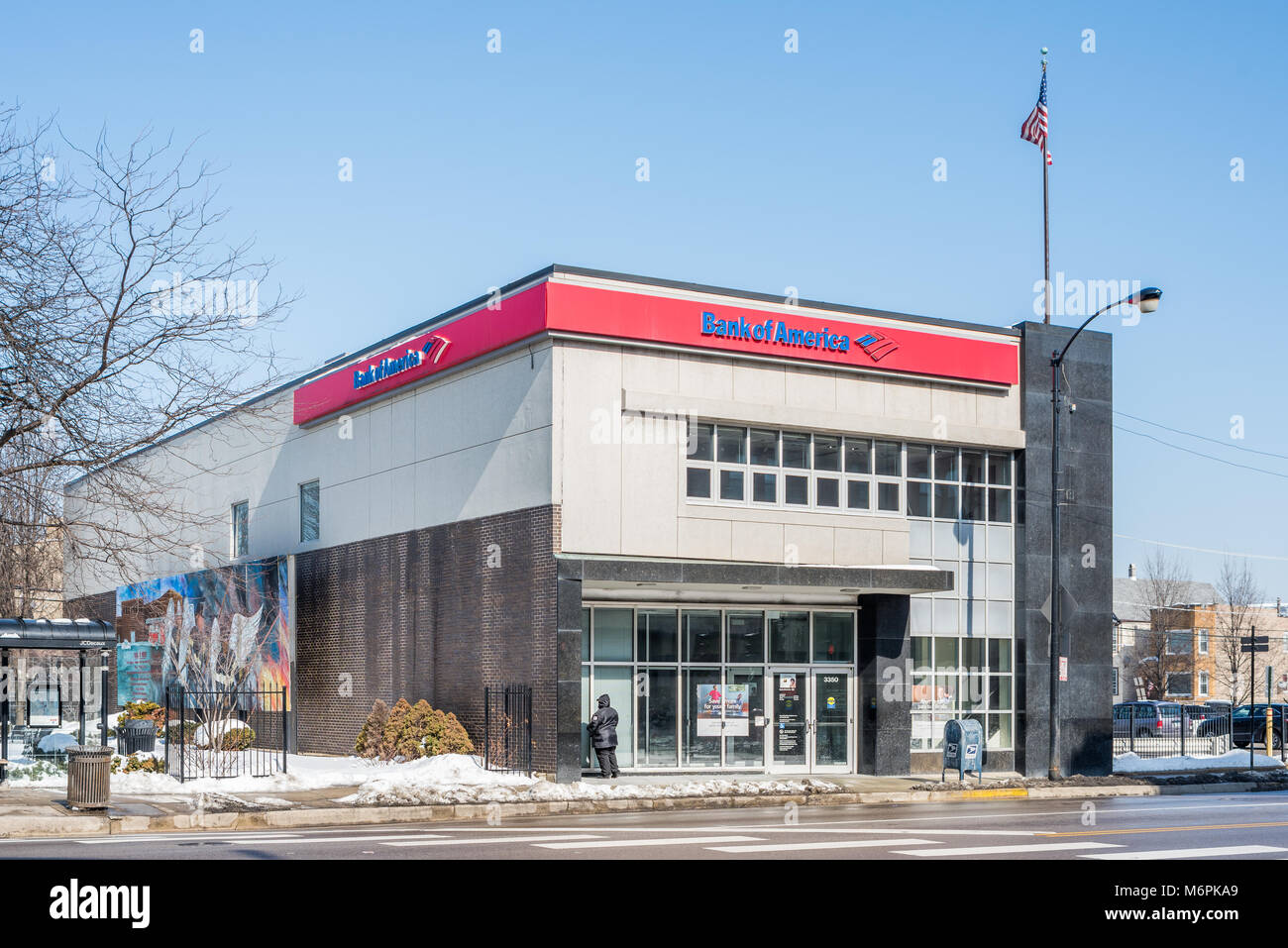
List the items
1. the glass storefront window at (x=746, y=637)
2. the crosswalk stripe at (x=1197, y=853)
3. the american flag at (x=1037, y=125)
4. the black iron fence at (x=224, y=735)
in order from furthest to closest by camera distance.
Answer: the american flag at (x=1037, y=125) < the glass storefront window at (x=746, y=637) < the black iron fence at (x=224, y=735) < the crosswalk stripe at (x=1197, y=853)

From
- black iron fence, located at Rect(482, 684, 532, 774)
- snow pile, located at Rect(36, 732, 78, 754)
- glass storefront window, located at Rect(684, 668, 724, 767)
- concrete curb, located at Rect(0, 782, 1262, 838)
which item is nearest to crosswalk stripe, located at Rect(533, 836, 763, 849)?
concrete curb, located at Rect(0, 782, 1262, 838)

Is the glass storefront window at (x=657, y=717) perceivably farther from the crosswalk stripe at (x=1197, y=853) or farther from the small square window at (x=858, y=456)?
the crosswalk stripe at (x=1197, y=853)

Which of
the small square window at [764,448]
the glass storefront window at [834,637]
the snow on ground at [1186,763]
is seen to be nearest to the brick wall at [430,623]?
the small square window at [764,448]

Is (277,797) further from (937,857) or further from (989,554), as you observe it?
(989,554)

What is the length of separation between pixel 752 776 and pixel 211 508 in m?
21.1

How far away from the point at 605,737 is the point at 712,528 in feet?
14.8

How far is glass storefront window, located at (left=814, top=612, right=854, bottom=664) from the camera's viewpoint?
28.5 m

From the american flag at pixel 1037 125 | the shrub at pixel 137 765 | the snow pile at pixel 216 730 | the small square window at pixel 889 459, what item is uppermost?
the american flag at pixel 1037 125

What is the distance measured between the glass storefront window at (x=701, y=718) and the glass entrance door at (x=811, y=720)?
1.25 metres

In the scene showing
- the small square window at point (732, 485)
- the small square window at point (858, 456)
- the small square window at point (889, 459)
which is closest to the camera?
the small square window at point (732, 485)

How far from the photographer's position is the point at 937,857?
Result: 13.2 m

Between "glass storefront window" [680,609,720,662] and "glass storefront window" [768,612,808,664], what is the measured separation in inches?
50.1

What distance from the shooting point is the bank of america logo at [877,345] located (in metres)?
28.3
